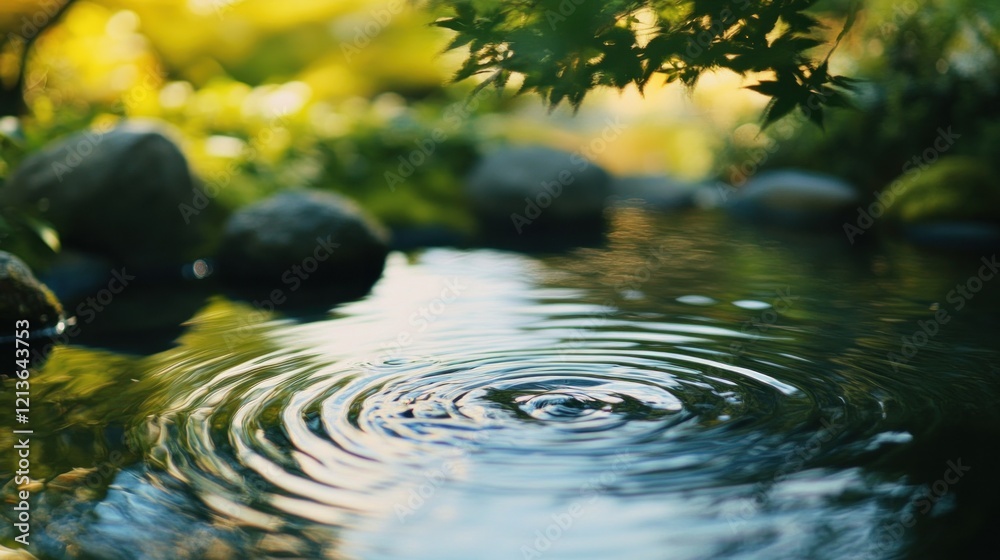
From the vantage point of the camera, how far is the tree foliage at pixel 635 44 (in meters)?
3.27

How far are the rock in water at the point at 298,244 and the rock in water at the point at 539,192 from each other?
3.39 meters

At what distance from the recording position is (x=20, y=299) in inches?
231

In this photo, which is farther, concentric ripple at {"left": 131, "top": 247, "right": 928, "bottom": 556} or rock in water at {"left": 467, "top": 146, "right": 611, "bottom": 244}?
rock in water at {"left": 467, "top": 146, "right": 611, "bottom": 244}

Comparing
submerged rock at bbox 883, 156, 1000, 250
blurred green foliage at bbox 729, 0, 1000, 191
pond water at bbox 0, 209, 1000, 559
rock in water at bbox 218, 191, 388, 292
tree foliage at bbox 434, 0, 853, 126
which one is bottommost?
pond water at bbox 0, 209, 1000, 559

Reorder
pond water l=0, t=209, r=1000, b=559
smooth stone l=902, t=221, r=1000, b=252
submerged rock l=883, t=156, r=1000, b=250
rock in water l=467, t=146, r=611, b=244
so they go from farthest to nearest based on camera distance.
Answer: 1. rock in water l=467, t=146, r=611, b=244
2. submerged rock l=883, t=156, r=1000, b=250
3. smooth stone l=902, t=221, r=1000, b=252
4. pond water l=0, t=209, r=1000, b=559

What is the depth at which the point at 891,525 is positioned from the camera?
291 cm

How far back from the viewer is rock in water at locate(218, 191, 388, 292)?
8.06m

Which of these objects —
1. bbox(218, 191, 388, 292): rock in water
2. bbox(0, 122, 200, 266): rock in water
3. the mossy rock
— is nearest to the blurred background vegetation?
bbox(0, 122, 200, 266): rock in water

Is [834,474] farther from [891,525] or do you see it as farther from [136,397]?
[136,397]

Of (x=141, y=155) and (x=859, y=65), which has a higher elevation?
(x=859, y=65)

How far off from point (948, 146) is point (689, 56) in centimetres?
920

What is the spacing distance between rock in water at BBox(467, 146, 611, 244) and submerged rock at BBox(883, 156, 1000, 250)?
3.52 meters

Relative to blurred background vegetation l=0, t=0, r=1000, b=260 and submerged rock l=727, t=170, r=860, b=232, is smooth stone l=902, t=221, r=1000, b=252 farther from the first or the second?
submerged rock l=727, t=170, r=860, b=232

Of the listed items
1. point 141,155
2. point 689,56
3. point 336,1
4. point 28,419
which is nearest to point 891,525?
point 689,56
